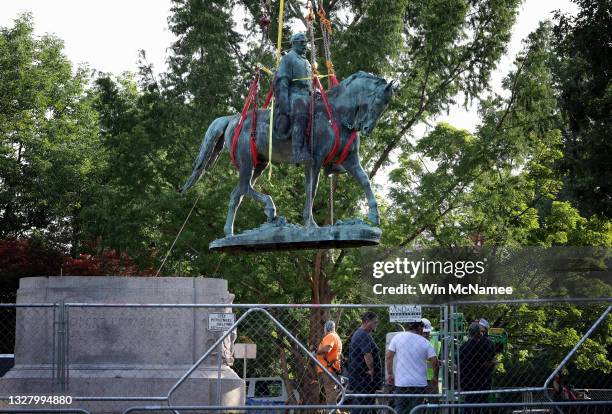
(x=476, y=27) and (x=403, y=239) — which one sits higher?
(x=476, y=27)

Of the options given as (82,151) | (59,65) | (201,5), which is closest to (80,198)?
(82,151)

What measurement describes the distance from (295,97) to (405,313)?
2.37 m


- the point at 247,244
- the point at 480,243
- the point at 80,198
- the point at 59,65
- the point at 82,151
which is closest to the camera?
the point at 247,244

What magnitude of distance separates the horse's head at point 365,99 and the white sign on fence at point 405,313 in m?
1.72

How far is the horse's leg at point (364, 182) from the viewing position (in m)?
11.1

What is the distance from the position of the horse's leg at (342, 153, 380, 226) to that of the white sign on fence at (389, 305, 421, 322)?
1020 millimetres

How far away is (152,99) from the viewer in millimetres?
24703

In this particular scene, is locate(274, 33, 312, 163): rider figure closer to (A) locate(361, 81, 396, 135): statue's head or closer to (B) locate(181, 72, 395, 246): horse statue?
(B) locate(181, 72, 395, 246): horse statue

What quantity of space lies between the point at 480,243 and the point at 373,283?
3.23 meters

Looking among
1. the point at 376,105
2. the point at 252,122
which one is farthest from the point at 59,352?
the point at 376,105

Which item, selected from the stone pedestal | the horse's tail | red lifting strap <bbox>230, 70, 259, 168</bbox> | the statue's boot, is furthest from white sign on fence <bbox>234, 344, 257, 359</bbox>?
the statue's boot

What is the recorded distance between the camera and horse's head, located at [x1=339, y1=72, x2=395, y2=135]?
36.0 feet

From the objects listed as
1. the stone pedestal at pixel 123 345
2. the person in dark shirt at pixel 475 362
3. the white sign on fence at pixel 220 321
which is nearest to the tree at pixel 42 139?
the stone pedestal at pixel 123 345

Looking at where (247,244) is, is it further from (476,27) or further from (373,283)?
(476,27)
